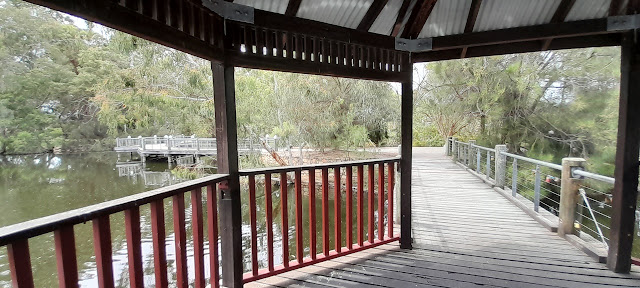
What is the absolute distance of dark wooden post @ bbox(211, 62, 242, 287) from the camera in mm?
1907

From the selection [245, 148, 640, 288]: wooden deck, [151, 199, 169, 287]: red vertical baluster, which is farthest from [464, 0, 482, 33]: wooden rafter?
[151, 199, 169, 287]: red vertical baluster

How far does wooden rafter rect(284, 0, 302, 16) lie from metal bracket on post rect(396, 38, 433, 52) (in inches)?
40.7

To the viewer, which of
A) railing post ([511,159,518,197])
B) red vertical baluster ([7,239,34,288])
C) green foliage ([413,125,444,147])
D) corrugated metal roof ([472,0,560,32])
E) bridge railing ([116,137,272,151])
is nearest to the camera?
red vertical baluster ([7,239,34,288])

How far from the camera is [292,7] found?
2.14 meters

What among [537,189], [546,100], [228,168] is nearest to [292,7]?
[228,168]

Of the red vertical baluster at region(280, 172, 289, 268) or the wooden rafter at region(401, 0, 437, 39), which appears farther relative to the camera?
the wooden rafter at region(401, 0, 437, 39)

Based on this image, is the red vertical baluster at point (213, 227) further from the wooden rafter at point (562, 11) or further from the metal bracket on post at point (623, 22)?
the metal bracket on post at point (623, 22)

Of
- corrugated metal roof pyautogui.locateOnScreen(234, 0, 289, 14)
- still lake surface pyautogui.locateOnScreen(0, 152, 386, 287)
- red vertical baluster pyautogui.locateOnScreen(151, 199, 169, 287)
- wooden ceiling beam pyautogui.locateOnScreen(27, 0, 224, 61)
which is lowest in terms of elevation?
still lake surface pyautogui.locateOnScreen(0, 152, 386, 287)

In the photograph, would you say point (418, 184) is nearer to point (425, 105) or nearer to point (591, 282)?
point (591, 282)

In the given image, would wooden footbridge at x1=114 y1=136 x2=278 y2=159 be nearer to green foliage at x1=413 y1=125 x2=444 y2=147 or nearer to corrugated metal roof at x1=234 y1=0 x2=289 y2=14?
corrugated metal roof at x1=234 y1=0 x2=289 y2=14

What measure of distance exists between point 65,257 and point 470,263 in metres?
2.75

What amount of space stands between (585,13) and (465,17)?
0.86m

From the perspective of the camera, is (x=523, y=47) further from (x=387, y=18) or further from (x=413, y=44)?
(x=387, y=18)

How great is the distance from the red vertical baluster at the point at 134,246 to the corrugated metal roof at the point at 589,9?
3.29 meters
